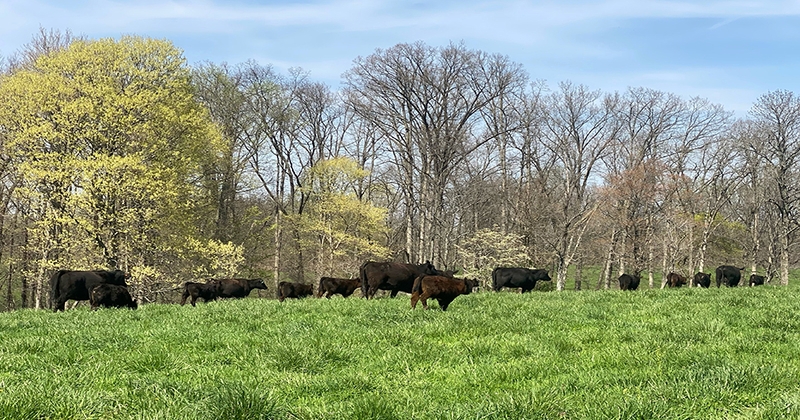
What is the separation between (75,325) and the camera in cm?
1080

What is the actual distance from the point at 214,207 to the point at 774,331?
33.5 metres

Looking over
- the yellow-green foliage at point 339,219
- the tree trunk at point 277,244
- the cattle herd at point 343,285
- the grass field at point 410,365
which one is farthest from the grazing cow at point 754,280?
the tree trunk at point 277,244

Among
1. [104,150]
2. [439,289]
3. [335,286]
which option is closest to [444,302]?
[439,289]

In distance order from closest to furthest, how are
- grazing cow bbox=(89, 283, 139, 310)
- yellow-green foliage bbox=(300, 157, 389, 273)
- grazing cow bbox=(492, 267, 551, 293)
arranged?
grazing cow bbox=(89, 283, 139, 310), grazing cow bbox=(492, 267, 551, 293), yellow-green foliage bbox=(300, 157, 389, 273)

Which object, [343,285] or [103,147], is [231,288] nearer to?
[343,285]

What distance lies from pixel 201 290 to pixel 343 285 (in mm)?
5184

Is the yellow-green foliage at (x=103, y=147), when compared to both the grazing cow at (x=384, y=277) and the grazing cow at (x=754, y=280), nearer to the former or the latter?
the grazing cow at (x=384, y=277)

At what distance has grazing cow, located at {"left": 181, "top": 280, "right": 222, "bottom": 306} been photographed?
65.8 ft

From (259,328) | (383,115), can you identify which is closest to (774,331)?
(259,328)

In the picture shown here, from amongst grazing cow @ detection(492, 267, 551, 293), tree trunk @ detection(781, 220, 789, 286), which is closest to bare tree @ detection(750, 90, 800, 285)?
tree trunk @ detection(781, 220, 789, 286)

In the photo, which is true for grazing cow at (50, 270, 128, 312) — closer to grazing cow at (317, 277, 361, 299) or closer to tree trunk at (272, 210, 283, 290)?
grazing cow at (317, 277, 361, 299)

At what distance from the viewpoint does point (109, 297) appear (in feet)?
51.3

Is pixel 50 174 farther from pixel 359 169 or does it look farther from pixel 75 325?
pixel 359 169

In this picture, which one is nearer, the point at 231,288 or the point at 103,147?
the point at 231,288
